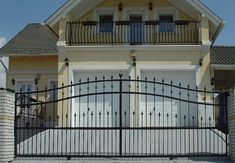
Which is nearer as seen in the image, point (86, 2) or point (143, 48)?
point (143, 48)

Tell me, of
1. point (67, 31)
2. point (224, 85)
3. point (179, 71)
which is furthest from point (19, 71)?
point (224, 85)

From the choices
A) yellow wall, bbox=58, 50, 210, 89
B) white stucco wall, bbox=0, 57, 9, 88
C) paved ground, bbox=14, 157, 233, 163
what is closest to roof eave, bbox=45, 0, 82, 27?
yellow wall, bbox=58, 50, 210, 89

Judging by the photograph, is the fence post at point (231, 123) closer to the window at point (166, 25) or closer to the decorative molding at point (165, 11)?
Answer: the window at point (166, 25)

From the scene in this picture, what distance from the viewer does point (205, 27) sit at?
62.6ft

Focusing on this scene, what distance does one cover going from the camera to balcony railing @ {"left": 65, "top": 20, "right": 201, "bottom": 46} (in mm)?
19469

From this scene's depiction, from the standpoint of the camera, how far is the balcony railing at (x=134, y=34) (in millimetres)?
19469

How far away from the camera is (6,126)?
10.3m

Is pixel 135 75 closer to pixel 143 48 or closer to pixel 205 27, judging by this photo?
pixel 143 48

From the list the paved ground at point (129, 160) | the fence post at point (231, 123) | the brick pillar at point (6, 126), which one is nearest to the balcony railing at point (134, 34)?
the fence post at point (231, 123)

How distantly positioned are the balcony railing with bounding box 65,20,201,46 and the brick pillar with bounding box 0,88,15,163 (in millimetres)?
9166

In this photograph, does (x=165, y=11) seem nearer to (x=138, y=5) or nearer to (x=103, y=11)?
(x=138, y=5)

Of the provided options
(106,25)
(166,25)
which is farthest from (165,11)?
(106,25)

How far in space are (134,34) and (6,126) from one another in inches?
408

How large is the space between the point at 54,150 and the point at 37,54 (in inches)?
478
